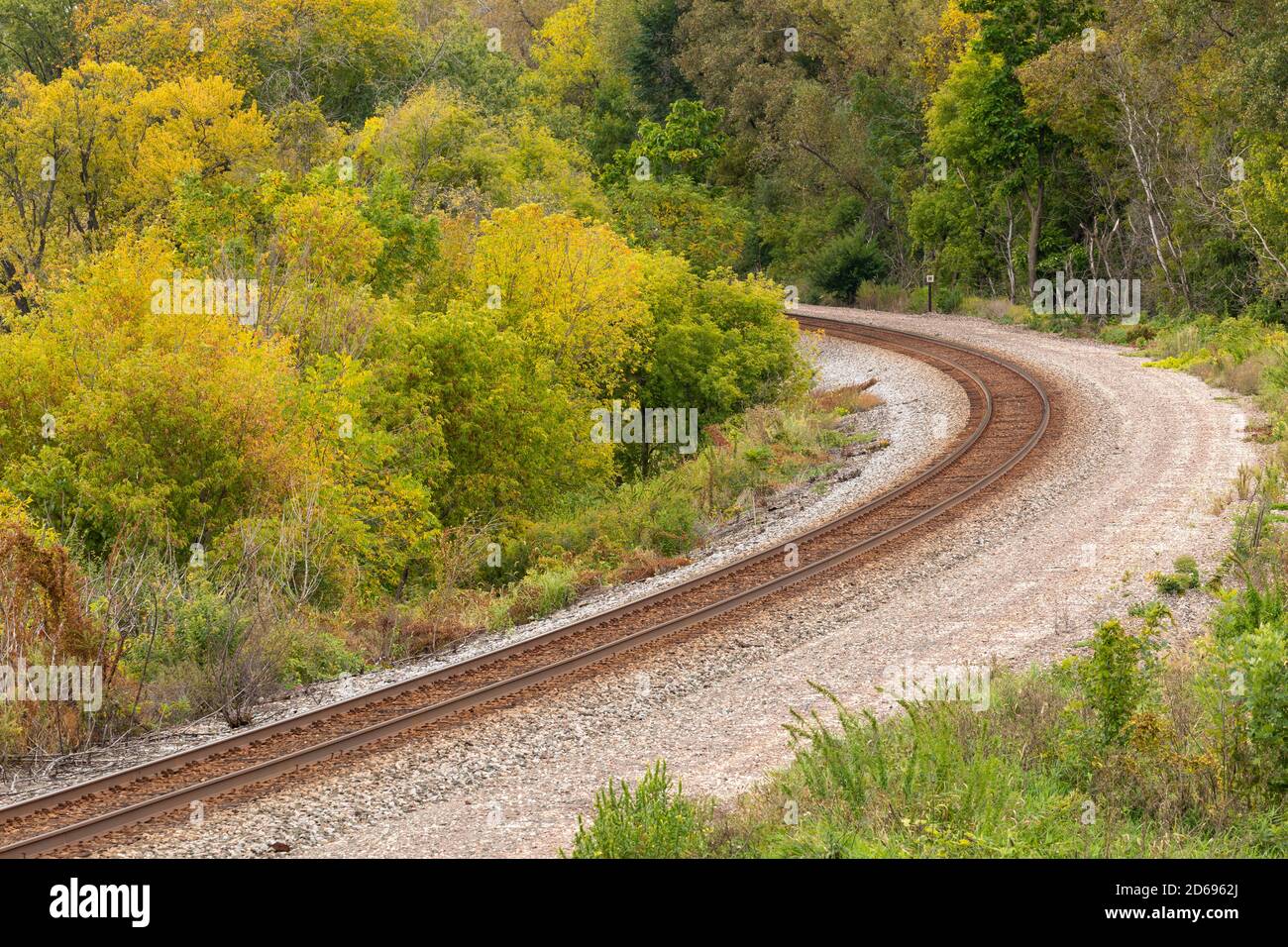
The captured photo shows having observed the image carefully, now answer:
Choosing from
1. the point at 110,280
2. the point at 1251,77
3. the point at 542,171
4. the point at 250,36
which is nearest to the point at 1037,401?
the point at 1251,77

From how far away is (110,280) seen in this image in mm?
21312

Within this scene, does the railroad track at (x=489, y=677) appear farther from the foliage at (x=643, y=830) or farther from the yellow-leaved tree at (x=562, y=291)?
the yellow-leaved tree at (x=562, y=291)

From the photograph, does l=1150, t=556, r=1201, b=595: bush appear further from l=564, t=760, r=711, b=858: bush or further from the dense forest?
l=564, t=760, r=711, b=858: bush

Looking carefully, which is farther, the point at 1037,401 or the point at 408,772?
the point at 1037,401

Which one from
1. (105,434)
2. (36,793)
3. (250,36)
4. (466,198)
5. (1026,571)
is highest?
(250,36)

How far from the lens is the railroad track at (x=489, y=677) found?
10258mm

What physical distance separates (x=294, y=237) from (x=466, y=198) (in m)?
11.4

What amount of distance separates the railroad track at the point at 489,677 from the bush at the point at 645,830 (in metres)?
3.39

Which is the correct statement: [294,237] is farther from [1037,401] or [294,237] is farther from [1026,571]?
[1026,571]

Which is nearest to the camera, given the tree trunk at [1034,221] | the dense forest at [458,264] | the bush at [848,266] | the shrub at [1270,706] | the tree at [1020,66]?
the shrub at [1270,706]

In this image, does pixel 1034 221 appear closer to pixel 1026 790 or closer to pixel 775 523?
pixel 775 523

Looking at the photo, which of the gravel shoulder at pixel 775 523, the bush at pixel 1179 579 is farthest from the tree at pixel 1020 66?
the bush at pixel 1179 579

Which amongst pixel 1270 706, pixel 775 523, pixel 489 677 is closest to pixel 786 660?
pixel 489 677

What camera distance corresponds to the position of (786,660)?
45.7ft
